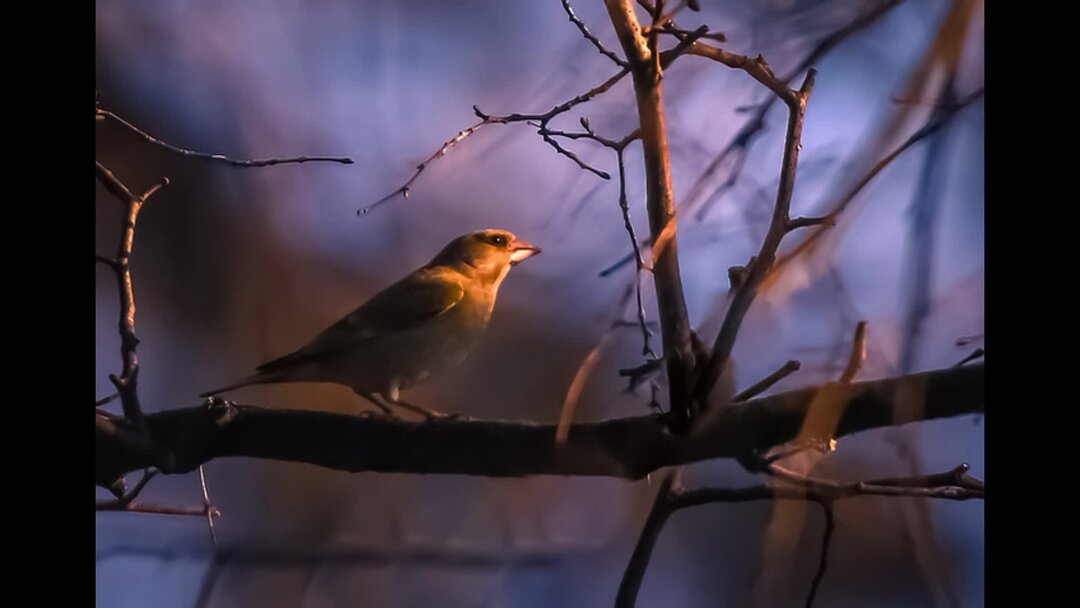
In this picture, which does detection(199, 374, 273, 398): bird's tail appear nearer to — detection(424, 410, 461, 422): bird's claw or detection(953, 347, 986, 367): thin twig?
detection(424, 410, 461, 422): bird's claw

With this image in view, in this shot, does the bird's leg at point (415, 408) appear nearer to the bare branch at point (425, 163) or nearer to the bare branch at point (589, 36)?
the bare branch at point (425, 163)

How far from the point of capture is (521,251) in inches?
42.5

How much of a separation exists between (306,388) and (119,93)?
39 centimetres

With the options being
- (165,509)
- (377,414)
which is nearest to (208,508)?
(165,509)

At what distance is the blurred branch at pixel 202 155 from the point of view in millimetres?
1077

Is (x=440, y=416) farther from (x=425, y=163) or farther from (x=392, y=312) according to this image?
(x=425, y=163)

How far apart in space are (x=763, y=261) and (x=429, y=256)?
1.22ft

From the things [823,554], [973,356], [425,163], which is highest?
[425,163]

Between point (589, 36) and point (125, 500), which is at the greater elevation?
point (589, 36)
